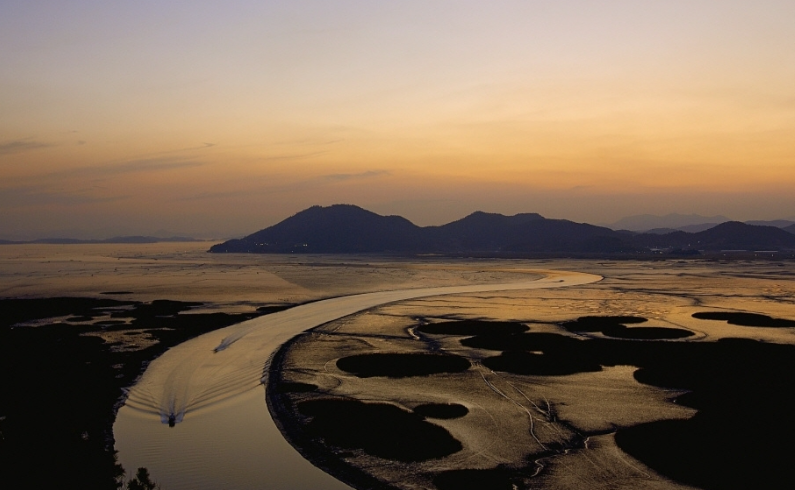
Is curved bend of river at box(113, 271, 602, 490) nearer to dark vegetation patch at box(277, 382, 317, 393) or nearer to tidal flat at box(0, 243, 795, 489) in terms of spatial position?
tidal flat at box(0, 243, 795, 489)

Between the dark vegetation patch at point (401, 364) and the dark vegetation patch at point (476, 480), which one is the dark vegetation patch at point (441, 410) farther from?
the dark vegetation patch at point (476, 480)

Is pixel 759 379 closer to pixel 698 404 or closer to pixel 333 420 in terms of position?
pixel 698 404

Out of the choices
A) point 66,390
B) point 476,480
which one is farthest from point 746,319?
point 66,390

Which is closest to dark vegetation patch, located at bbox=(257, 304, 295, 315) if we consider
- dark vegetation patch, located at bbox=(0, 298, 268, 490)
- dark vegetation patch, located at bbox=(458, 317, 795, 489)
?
dark vegetation patch, located at bbox=(0, 298, 268, 490)

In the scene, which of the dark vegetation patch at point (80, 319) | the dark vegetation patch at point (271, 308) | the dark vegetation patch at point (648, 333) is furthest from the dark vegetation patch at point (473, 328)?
the dark vegetation patch at point (80, 319)

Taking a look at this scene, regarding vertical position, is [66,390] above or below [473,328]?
below

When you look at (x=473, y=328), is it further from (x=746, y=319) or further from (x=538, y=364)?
(x=746, y=319)

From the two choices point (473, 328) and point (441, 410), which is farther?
point (473, 328)
